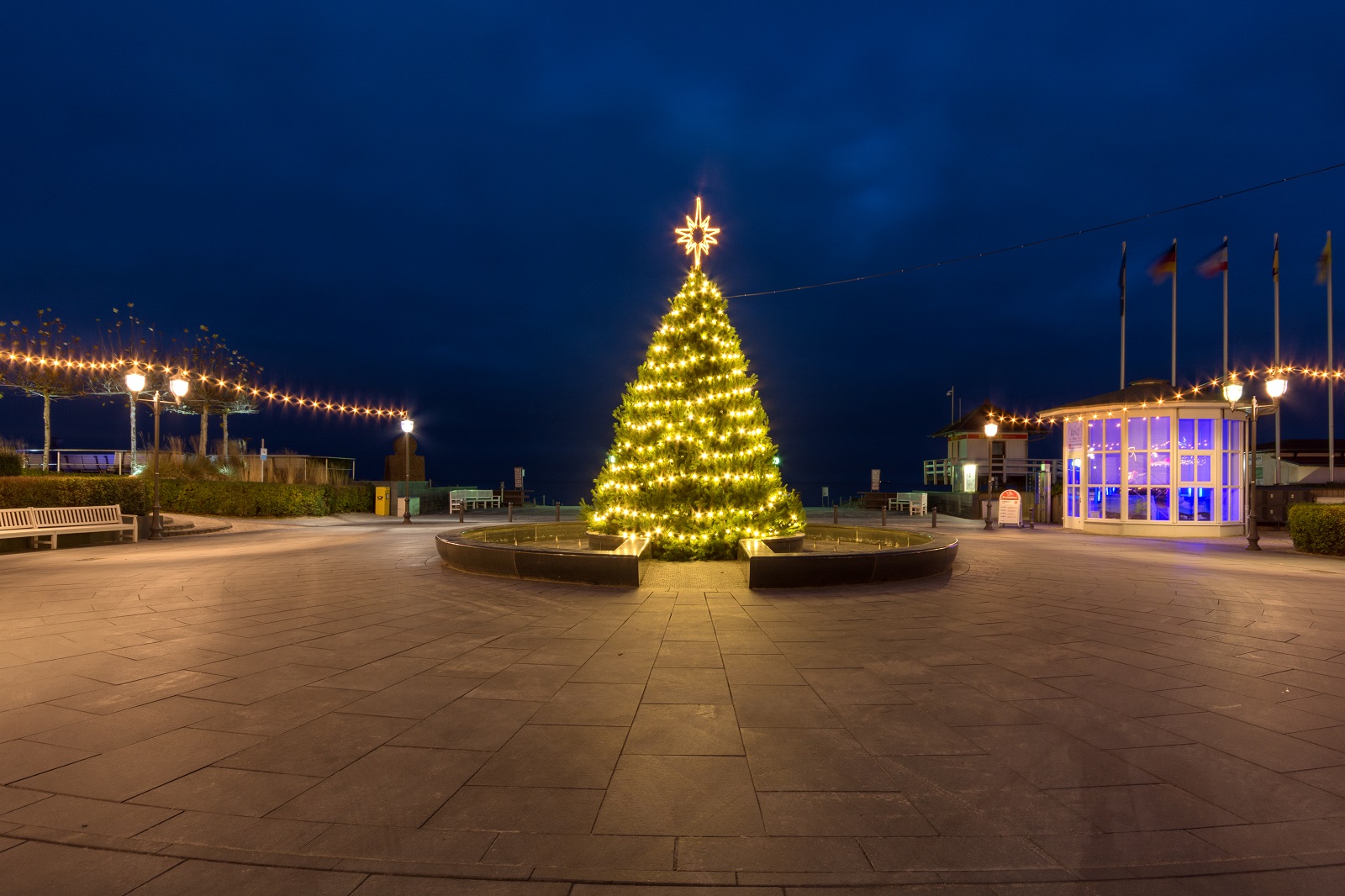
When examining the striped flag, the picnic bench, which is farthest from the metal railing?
the striped flag

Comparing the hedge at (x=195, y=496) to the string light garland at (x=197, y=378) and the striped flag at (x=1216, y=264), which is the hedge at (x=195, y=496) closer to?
the string light garland at (x=197, y=378)

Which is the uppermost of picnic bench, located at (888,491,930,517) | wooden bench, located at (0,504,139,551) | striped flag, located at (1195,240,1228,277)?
striped flag, located at (1195,240,1228,277)

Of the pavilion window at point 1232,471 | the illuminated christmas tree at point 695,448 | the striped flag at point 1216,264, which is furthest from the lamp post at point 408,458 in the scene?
the striped flag at point 1216,264

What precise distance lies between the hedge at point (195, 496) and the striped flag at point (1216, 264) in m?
33.5

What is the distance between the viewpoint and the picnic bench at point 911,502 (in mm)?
29906

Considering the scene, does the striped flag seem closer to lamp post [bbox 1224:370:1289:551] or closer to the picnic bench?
lamp post [bbox 1224:370:1289:551]

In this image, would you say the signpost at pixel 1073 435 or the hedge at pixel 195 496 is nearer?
the hedge at pixel 195 496

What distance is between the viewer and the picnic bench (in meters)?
29.9

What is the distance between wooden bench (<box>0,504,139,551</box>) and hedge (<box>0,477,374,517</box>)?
103cm

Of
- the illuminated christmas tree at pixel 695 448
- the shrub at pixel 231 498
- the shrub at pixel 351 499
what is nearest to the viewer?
the illuminated christmas tree at pixel 695 448

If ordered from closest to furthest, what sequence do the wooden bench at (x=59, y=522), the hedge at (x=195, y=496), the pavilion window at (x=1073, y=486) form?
1. the wooden bench at (x=59, y=522)
2. the hedge at (x=195, y=496)
3. the pavilion window at (x=1073, y=486)

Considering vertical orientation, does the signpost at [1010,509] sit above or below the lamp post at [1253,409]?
below

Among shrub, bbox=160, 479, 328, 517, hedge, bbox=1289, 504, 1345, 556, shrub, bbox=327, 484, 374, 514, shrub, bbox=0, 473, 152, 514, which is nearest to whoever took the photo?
hedge, bbox=1289, 504, 1345, 556

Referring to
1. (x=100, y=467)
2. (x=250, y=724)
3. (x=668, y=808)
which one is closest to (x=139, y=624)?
(x=250, y=724)
